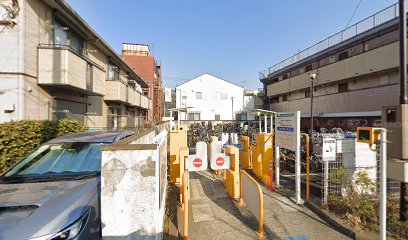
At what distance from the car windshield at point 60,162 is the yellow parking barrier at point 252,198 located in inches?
107

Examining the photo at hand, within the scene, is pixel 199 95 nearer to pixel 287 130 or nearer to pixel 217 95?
pixel 217 95

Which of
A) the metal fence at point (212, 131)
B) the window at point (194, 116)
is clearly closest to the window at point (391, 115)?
the metal fence at point (212, 131)

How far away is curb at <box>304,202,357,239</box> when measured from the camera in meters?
3.50

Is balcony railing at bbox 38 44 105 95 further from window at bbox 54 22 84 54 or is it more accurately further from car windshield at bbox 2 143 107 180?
car windshield at bbox 2 143 107 180

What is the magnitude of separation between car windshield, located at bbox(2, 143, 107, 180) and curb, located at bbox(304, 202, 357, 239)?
4.21 meters

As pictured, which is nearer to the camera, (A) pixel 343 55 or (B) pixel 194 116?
(A) pixel 343 55

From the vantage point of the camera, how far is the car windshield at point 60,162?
2977 mm

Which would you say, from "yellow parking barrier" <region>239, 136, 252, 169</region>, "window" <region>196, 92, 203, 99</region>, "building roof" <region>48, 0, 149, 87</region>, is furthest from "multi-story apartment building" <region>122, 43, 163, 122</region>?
"yellow parking barrier" <region>239, 136, 252, 169</region>

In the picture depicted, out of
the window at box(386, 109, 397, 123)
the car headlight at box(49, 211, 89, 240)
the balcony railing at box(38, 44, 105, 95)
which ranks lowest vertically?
the car headlight at box(49, 211, 89, 240)

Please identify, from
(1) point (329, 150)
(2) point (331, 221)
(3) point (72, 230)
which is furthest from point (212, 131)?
(3) point (72, 230)

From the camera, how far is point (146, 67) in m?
29.8

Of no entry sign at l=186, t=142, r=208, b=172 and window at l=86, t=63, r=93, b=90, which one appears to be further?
window at l=86, t=63, r=93, b=90

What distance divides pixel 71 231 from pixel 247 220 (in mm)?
3144

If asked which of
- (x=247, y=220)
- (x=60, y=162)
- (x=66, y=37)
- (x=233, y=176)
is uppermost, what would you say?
(x=66, y=37)
